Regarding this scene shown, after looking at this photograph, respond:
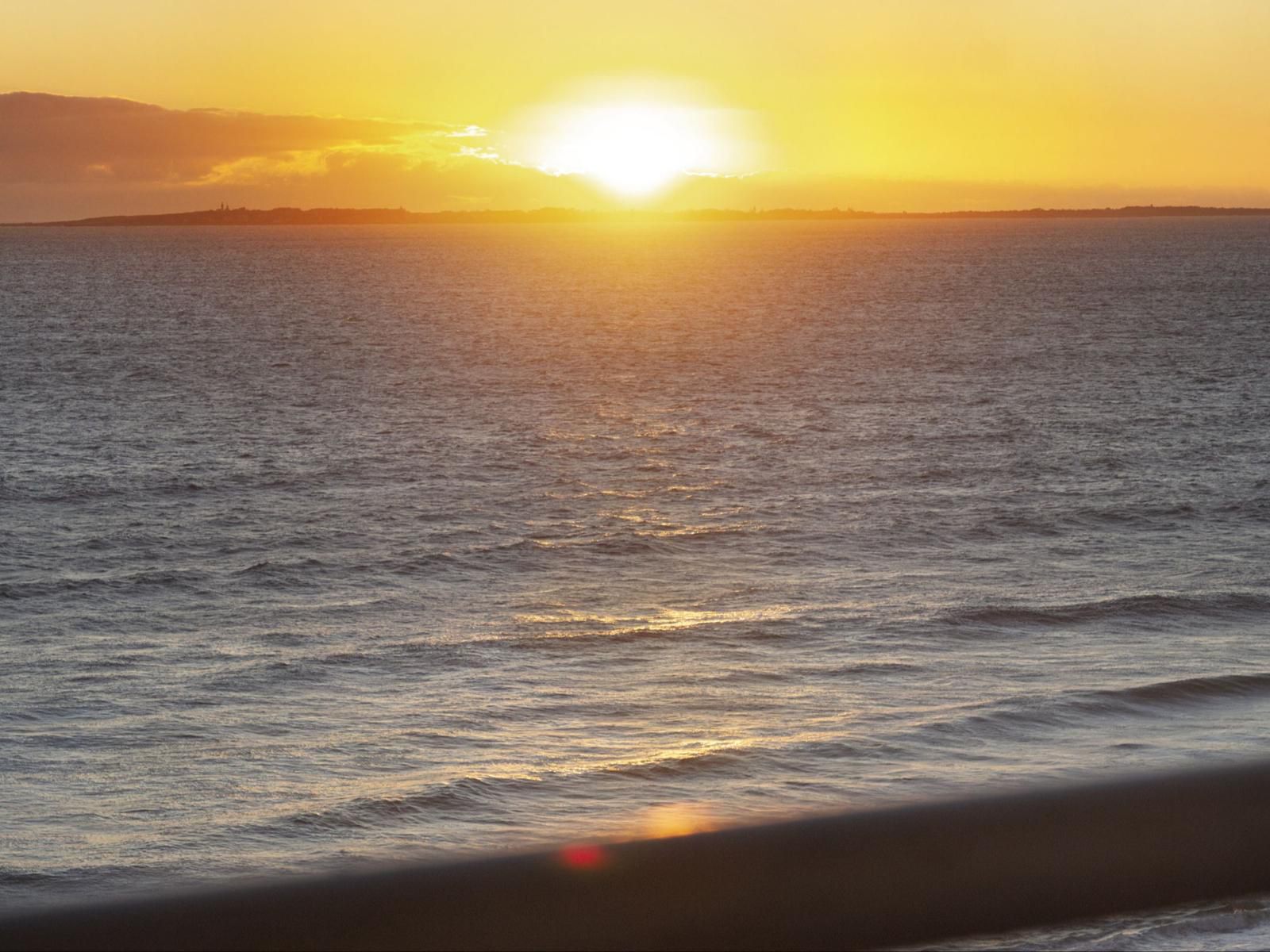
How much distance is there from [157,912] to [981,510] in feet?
75.9

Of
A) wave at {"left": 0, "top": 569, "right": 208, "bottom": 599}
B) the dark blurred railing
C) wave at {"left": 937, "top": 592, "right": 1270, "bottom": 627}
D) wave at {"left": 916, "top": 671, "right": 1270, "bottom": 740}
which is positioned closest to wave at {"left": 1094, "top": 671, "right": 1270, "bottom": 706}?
wave at {"left": 916, "top": 671, "right": 1270, "bottom": 740}

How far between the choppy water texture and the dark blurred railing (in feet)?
1.00

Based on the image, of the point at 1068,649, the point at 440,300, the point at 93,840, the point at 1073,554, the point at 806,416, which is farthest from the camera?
the point at 440,300

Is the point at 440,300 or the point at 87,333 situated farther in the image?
the point at 440,300

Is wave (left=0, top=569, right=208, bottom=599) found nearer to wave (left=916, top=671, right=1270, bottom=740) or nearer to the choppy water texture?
the choppy water texture

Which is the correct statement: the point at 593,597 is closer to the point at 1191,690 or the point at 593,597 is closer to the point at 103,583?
the point at 103,583

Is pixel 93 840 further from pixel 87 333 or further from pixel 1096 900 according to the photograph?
pixel 87 333

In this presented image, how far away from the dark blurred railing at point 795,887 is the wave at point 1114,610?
11198 millimetres

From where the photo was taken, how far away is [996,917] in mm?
6523

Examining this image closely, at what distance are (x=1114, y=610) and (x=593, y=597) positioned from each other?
285 inches

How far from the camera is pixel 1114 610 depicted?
18922 mm

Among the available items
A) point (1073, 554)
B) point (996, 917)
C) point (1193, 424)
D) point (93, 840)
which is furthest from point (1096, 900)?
point (1193, 424)

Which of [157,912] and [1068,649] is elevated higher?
[157,912]

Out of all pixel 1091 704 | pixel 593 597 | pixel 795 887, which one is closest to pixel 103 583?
pixel 593 597
